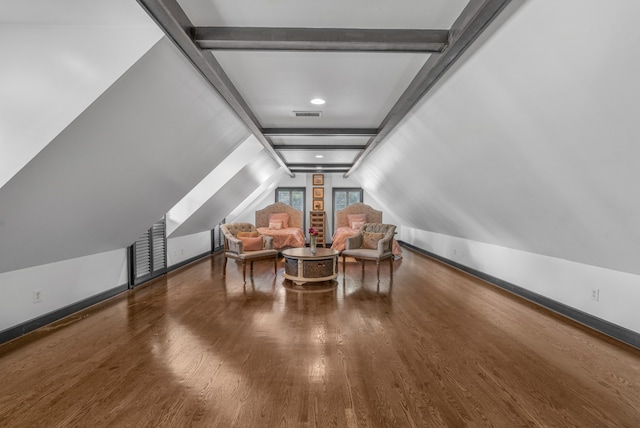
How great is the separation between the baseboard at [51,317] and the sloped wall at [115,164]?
0.55 m

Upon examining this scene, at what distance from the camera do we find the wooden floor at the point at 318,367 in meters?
1.95

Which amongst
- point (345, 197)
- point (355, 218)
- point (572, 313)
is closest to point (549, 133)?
point (572, 313)

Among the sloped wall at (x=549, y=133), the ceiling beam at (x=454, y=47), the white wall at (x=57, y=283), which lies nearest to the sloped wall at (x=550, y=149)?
the sloped wall at (x=549, y=133)

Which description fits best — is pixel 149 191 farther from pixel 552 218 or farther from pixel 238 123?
pixel 552 218

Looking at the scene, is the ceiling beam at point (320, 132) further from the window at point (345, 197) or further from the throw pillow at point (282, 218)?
the window at point (345, 197)

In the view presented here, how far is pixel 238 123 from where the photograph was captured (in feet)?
14.0

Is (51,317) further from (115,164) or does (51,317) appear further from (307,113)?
(307,113)

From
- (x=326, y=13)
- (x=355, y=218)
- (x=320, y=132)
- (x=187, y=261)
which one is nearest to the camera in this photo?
(x=326, y=13)

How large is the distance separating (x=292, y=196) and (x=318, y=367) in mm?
8385

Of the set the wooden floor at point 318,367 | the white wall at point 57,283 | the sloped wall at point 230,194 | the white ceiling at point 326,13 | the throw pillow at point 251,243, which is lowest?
the wooden floor at point 318,367

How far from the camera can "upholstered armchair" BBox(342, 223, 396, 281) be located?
550cm

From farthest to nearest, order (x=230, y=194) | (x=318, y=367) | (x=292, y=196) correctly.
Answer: (x=292, y=196) → (x=230, y=194) → (x=318, y=367)

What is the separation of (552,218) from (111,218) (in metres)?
4.60

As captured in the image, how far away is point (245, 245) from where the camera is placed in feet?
19.1
